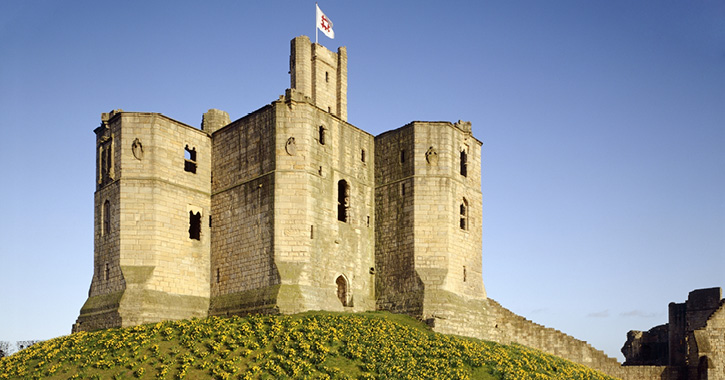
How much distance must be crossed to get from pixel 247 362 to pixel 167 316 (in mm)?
9015

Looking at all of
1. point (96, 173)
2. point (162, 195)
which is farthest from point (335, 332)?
point (96, 173)

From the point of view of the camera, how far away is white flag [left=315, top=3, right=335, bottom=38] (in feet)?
154

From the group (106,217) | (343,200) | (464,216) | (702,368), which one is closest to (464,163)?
(464,216)

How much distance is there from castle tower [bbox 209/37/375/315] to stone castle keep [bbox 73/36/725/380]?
6 cm

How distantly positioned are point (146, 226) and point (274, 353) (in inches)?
449

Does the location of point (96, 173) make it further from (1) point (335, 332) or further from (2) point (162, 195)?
(1) point (335, 332)

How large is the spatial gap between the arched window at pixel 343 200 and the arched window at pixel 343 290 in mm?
3162

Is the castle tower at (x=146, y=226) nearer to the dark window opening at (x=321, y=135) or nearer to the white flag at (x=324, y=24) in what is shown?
the dark window opening at (x=321, y=135)

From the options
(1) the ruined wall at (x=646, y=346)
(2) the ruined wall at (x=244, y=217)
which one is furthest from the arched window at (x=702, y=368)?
(2) the ruined wall at (x=244, y=217)

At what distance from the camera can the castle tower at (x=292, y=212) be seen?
1455 inches

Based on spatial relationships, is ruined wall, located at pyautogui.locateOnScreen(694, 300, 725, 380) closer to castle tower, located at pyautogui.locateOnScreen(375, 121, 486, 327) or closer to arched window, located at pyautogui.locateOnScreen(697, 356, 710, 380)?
arched window, located at pyautogui.locateOnScreen(697, 356, 710, 380)

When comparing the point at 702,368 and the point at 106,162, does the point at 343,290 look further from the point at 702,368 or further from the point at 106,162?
the point at 702,368

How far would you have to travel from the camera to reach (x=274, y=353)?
30.6 meters

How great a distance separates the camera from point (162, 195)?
127 feet
